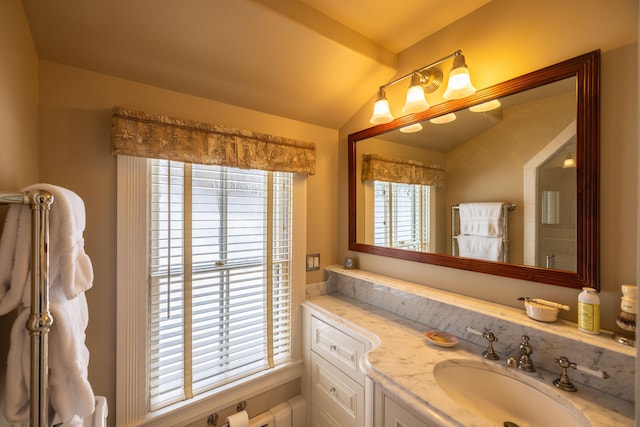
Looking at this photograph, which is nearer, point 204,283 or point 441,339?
point 441,339

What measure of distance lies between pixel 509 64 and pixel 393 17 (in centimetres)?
62

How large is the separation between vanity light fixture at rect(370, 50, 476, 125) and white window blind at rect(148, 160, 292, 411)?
2.40 ft

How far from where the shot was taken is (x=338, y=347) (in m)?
1.48

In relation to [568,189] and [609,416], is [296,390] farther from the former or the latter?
[568,189]

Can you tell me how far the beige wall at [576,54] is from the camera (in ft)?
2.93

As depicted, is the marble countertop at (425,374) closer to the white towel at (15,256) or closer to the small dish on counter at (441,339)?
the small dish on counter at (441,339)

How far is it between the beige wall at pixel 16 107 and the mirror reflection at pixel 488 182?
1.64 metres

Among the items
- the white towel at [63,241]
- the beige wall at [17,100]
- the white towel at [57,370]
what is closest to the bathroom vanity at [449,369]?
the white towel at [57,370]

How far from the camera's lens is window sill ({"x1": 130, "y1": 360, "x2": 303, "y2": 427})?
4.44 ft

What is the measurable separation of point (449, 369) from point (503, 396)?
20 cm

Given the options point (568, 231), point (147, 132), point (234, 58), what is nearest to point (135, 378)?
point (147, 132)

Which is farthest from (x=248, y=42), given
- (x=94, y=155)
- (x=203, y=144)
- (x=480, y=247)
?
(x=480, y=247)

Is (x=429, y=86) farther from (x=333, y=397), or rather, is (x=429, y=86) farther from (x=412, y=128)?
(x=333, y=397)

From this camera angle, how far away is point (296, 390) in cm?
181
